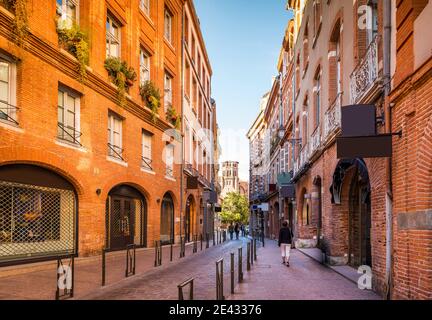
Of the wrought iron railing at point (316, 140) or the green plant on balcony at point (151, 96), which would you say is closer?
the wrought iron railing at point (316, 140)

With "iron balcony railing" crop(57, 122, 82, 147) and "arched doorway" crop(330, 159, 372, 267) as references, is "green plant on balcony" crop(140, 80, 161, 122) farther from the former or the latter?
"arched doorway" crop(330, 159, 372, 267)

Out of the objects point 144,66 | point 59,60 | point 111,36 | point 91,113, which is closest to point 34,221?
point 91,113

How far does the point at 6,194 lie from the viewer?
11.5 meters

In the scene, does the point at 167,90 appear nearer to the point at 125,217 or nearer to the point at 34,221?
the point at 125,217

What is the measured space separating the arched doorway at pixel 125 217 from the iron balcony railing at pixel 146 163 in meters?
1.29

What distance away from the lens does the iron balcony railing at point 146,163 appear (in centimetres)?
2058

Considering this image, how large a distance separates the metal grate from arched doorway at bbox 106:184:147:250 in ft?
9.64

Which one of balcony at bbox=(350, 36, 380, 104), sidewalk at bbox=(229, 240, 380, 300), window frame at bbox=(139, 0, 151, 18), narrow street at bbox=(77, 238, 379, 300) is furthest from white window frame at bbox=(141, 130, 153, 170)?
balcony at bbox=(350, 36, 380, 104)

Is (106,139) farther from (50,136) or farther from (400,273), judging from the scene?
(400,273)

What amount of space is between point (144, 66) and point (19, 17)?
32.9 ft

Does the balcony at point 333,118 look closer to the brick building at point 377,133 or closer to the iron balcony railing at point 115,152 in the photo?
the brick building at point 377,133

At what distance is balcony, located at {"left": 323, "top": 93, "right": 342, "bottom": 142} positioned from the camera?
13938 millimetres

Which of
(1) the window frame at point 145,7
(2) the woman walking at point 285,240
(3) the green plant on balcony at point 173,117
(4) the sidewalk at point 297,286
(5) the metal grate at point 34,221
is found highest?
(1) the window frame at point 145,7

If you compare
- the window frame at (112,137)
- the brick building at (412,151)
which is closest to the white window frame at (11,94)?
the window frame at (112,137)
